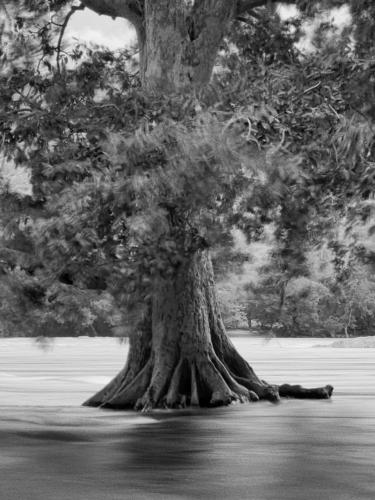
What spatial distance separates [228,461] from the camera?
1284cm

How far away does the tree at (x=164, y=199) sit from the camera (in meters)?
15.7

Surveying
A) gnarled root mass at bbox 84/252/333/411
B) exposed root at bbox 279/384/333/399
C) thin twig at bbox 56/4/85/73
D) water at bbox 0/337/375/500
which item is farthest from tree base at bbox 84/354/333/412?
thin twig at bbox 56/4/85/73

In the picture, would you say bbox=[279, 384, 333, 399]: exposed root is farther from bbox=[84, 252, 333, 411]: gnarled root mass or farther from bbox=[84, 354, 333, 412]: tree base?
bbox=[84, 354, 333, 412]: tree base

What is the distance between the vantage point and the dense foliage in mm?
15648

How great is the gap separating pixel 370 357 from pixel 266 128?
30154 millimetres

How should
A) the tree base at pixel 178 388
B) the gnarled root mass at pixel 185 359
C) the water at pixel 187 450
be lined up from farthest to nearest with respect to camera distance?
the gnarled root mass at pixel 185 359, the tree base at pixel 178 388, the water at pixel 187 450

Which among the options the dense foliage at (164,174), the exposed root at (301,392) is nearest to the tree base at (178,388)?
the exposed root at (301,392)

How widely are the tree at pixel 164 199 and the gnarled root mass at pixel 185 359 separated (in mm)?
23

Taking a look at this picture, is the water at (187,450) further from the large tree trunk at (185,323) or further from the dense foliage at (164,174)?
the dense foliage at (164,174)

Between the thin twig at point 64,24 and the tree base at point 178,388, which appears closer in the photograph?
the tree base at point 178,388

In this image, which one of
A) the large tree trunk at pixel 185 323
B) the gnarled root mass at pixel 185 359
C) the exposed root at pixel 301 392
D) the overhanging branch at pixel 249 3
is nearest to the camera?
the gnarled root mass at pixel 185 359

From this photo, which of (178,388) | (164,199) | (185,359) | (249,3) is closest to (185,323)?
(185,359)

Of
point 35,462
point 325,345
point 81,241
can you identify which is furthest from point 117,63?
point 325,345

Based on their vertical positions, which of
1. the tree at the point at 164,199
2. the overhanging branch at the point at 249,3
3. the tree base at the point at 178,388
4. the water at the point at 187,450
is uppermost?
the overhanging branch at the point at 249,3
